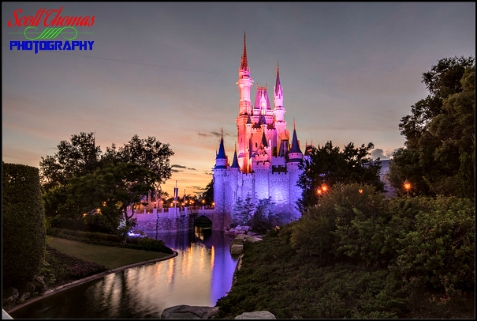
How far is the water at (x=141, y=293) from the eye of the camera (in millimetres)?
12672

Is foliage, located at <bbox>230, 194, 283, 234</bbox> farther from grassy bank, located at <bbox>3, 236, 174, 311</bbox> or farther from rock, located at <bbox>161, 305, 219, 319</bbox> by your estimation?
rock, located at <bbox>161, 305, 219, 319</bbox>

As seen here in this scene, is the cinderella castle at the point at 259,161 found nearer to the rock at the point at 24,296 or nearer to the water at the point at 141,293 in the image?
the water at the point at 141,293

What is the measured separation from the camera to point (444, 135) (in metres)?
18.5

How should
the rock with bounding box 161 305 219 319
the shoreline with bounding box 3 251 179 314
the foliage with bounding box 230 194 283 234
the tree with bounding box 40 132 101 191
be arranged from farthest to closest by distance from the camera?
the foliage with bounding box 230 194 283 234 → the tree with bounding box 40 132 101 191 → the shoreline with bounding box 3 251 179 314 → the rock with bounding box 161 305 219 319

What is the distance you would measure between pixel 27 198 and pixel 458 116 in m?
19.5

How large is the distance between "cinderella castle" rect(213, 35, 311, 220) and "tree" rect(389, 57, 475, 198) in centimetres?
2767

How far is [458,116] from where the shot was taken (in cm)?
1672

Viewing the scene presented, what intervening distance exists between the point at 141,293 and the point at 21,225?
20.1 feet

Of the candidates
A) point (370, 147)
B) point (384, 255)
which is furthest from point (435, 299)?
point (370, 147)

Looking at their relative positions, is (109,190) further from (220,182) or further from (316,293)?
(220,182)

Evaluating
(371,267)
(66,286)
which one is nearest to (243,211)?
(66,286)

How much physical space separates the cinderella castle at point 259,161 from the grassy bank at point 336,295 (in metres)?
37.1

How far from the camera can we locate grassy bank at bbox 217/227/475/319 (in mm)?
9098

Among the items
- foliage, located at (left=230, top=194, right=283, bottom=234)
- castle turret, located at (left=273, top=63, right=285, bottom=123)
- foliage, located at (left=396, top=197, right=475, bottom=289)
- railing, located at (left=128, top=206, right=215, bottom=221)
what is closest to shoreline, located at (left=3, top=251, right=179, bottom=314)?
foliage, located at (left=396, top=197, right=475, bottom=289)
